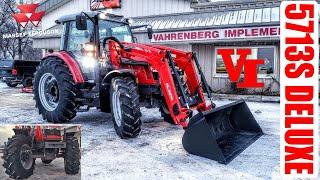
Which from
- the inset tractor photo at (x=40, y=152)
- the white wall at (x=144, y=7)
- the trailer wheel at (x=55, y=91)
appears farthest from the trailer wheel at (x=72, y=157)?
the white wall at (x=144, y=7)

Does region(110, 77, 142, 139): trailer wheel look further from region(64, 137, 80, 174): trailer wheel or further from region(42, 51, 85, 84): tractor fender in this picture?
region(64, 137, 80, 174): trailer wheel

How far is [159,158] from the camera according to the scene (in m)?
5.20

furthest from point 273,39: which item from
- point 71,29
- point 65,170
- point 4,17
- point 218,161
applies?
point 4,17

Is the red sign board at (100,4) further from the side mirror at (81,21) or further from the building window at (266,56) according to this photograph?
the side mirror at (81,21)

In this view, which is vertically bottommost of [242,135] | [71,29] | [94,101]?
[242,135]

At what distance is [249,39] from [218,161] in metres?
9.05

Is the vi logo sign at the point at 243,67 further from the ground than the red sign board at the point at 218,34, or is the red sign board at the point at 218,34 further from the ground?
the red sign board at the point at 218,34

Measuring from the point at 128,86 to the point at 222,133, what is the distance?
1.89 metres

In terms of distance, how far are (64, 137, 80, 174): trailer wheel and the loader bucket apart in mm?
2371

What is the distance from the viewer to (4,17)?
30375 millimetres

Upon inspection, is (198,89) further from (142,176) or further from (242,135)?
(142,176)

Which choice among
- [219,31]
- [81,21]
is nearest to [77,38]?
[81,21]

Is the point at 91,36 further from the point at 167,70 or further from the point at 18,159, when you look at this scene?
the point at 18,159

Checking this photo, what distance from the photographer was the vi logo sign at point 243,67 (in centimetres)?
1438
